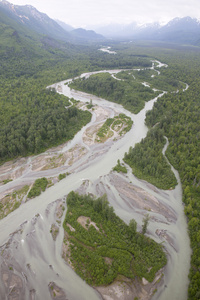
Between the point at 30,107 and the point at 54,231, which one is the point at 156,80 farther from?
the point at 54,231

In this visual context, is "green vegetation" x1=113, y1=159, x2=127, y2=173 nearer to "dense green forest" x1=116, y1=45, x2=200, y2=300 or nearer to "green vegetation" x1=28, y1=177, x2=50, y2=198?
"dense green forest" x1=116, y1=45, x2=200, y2=300

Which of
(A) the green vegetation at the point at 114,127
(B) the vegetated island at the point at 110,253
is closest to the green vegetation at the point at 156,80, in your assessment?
(A) the green vegetation at the point at 114,127

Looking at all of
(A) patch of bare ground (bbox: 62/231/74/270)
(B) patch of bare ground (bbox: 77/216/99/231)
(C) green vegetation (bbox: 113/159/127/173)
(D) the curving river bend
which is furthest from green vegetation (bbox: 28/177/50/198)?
(C) green vegetation (bbox: 113/159/127/173)

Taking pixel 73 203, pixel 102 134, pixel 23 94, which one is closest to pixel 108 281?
pixel 73 203

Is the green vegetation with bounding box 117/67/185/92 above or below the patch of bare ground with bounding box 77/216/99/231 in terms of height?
above

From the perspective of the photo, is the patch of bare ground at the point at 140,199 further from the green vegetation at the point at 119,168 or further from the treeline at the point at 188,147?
the treeline at the point at 188,147

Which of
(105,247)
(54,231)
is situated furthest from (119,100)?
(105,247)
